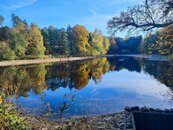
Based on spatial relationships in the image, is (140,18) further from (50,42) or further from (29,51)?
(50,42)

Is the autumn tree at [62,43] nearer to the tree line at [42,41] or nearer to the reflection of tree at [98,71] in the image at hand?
the tree line at [42,41]

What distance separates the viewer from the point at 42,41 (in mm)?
62156

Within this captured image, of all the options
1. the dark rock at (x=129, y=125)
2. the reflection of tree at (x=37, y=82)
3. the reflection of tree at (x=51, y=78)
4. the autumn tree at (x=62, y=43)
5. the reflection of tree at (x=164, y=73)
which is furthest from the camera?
the autumn tree at (x=62, y=43)

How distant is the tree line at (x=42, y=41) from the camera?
5248cm

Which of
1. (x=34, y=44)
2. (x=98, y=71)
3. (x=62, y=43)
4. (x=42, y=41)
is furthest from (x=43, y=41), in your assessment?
(x=98, y=71)

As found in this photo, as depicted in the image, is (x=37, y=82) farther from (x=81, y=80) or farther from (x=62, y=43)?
(x=62, y=43)

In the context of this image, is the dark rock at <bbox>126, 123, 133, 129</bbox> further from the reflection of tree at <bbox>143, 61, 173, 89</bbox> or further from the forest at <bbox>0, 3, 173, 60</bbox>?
the forest at <bbox>0, 3, 173, 60</bbox>

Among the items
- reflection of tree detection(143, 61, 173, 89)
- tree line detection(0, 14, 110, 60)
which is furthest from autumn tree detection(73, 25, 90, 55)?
reflection of tree detection(143, 61, 173, 89)

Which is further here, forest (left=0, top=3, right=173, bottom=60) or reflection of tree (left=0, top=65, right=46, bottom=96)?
forest (left=0, top=3, right=173, bottom=60)

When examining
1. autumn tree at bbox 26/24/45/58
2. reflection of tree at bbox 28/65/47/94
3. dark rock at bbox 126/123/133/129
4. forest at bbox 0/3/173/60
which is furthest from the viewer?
autumn tree at bbox 26/24/45/58

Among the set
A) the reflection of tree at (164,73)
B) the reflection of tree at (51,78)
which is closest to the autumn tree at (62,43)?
the reflection of tree at (51,78)

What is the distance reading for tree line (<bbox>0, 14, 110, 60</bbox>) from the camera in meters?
52.5

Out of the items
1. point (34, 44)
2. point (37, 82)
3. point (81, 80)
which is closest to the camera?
point (37, 82)

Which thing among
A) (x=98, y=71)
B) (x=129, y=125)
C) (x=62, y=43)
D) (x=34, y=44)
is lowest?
(x=98, y=71)
